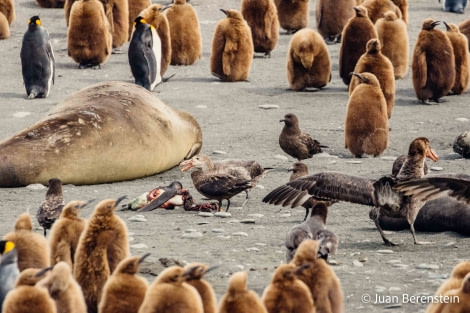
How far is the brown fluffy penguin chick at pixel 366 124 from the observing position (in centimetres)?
998

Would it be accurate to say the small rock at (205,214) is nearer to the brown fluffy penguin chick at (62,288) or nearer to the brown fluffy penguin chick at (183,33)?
the brown fluffy penguin chick at (62,288)

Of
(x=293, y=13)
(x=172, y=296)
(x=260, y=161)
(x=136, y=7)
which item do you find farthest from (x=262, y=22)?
(x=172, y=296)

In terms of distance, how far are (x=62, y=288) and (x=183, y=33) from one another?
989 centimetres

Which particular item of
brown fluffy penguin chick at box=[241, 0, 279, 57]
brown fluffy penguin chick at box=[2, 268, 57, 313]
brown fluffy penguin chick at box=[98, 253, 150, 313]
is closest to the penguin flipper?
brown fluffy penguin chick at box=[241, 0, 279, 57]

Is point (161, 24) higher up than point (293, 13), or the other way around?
point (161, 24)

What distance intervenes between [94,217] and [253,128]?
18.5 feet

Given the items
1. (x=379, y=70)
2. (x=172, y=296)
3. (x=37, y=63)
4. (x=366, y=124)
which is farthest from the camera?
(x=37, y=63)

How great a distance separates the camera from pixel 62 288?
16.3 feet

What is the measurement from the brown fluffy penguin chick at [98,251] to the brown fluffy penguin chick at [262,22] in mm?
9583

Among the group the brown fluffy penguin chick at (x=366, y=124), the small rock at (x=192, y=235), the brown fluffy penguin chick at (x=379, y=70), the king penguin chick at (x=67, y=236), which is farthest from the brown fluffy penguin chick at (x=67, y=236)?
the brown fluffy penguin chick at (x=379, y=70)

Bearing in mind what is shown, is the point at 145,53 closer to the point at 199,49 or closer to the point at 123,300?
the point at 199,49

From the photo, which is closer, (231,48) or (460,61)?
(460,61)

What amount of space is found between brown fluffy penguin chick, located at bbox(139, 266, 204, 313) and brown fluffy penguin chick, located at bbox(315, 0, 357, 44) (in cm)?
1180

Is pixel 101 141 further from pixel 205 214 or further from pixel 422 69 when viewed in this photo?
pixel 422 69
